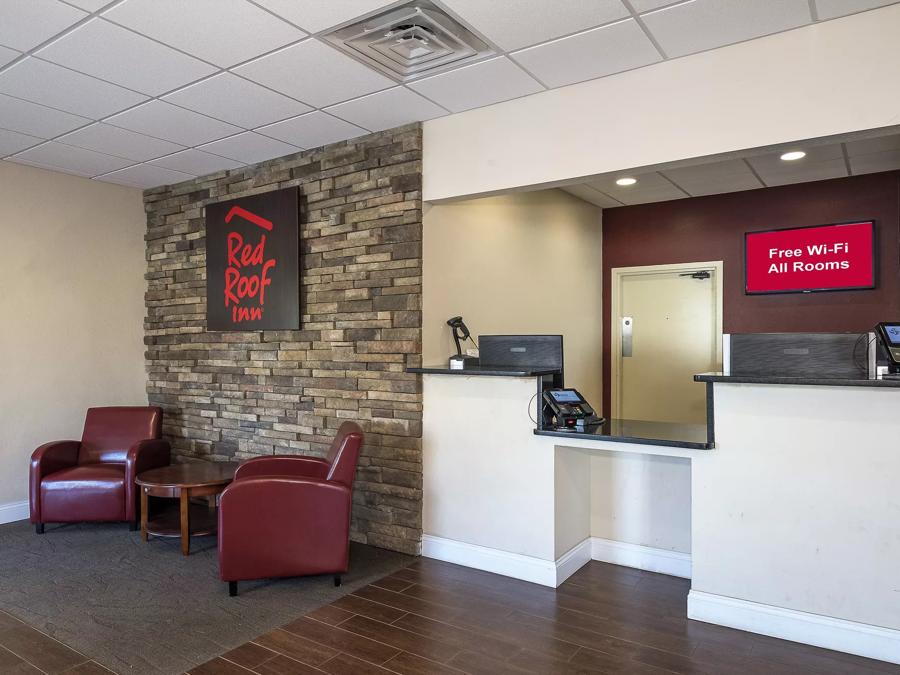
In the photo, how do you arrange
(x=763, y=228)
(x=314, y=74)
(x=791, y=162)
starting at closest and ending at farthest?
(x=314, y=74) → (x=791, y=162) → (x=763, y=228)

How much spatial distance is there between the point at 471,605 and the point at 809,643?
62.0 inches

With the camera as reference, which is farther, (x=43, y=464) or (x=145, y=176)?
(x=145, y=176)

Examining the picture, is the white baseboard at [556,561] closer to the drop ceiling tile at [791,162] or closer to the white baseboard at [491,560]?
the white baseboard at [491,560]

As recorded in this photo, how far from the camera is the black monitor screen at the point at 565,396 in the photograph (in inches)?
139

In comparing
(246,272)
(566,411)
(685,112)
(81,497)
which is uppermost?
(685,112)

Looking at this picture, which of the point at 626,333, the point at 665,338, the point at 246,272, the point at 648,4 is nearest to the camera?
the point at 648,4

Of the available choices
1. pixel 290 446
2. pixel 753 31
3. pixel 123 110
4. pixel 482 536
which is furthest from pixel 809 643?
pixel 123 110

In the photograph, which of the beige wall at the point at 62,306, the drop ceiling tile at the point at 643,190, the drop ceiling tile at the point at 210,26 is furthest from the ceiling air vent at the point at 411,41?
the beige wall at the point at 62,306

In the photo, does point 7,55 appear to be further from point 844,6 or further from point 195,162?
point 844,6

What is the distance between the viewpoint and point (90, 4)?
101 inches

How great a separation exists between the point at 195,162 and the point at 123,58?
5.98 feet

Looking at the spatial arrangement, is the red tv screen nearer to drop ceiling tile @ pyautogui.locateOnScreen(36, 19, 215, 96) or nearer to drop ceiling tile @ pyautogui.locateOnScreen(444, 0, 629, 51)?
drop ceiling tile @ pyautogui.locateOnScreen(444, 0, 629, 51)

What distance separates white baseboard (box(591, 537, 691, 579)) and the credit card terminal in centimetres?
150

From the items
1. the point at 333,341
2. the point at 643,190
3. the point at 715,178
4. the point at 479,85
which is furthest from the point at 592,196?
the point at 333,341
